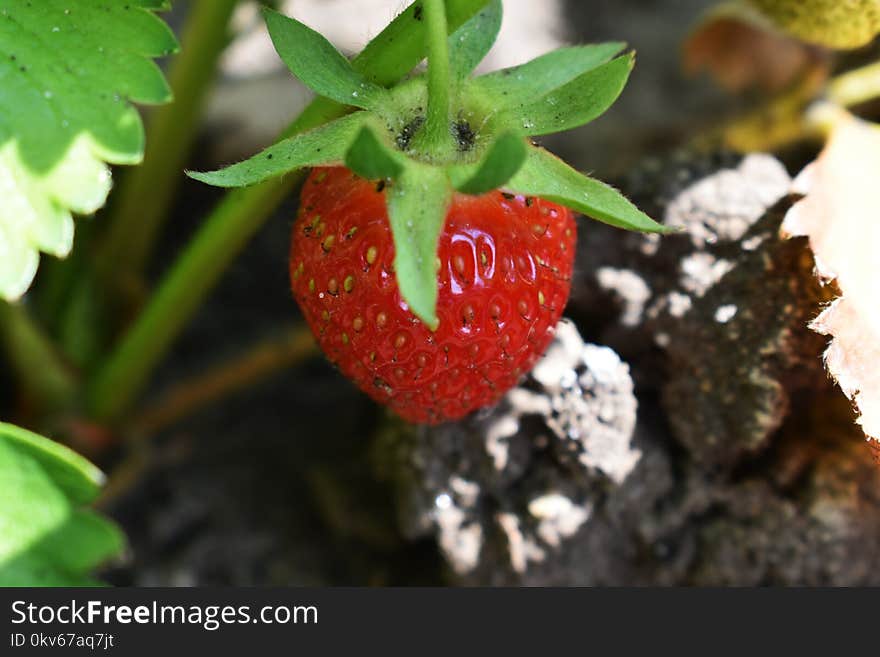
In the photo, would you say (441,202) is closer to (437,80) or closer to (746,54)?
(437,80)

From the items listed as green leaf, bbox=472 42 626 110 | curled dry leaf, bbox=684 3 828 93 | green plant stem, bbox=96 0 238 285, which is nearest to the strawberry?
green leaf, bbox=472 42 626 110

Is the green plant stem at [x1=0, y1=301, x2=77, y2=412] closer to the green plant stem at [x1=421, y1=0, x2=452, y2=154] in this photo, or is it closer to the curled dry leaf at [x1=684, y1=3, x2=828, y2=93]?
the green plant stem at [x1=421, y1=0, x2=452, y2=154]

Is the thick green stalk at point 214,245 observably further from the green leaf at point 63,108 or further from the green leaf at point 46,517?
the green leaf at point 46,517

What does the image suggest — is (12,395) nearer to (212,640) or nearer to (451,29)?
(212,640)

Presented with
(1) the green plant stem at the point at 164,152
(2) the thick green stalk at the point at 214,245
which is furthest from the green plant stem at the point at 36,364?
(1) the green plant stem at the point at 164,152

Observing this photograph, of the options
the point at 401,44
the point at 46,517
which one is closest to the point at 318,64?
the point at 401,44
